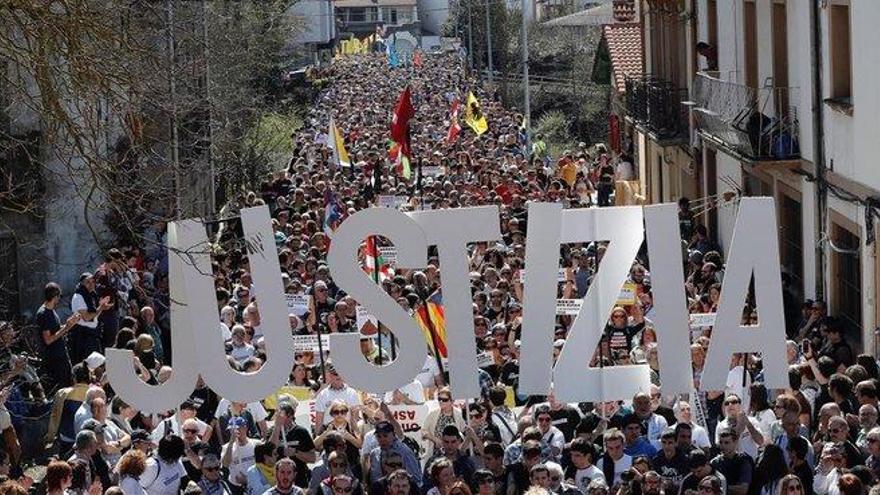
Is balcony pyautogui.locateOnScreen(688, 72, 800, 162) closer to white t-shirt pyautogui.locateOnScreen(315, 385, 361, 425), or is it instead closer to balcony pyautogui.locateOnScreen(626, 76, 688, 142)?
balcony pyautogui.locateOnScreen(626, 76, 688, 142)

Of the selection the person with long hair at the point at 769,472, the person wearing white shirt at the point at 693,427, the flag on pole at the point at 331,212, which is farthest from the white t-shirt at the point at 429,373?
the flag on pole at the point at 331,212

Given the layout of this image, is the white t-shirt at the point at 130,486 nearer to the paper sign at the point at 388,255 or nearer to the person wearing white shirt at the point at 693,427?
the person wearing white shirt at the point at 693,427

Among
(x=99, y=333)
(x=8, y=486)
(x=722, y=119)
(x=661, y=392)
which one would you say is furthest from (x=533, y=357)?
(x=722, y=119)

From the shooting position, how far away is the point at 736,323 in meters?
13.2

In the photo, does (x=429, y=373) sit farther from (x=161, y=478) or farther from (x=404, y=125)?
(x=404, y=125)

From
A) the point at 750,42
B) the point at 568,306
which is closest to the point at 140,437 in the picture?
the point at 568,306

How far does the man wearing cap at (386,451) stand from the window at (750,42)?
12021 mm

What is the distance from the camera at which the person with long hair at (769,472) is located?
1205 cm

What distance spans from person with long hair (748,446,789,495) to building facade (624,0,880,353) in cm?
585

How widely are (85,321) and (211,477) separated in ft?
22.8

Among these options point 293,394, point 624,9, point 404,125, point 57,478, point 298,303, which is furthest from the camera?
point 624,9

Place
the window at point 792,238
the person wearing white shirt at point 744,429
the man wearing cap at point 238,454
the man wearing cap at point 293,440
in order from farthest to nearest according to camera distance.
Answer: the window at point 792,238
the man wearing cap at point 238,454
the man wearing cap at point 293,440
the person wearing white shirt at point 744,429

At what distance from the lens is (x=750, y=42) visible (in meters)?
24.4

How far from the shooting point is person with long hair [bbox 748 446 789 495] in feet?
39.5
